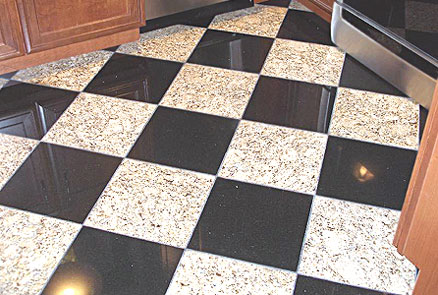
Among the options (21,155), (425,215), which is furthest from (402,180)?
(21,155)

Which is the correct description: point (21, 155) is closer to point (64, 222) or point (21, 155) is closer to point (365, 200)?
point (64, 222)

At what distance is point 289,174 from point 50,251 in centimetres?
76

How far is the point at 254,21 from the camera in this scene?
2781 mm

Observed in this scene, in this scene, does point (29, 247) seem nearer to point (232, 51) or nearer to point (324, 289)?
point (324, 289)

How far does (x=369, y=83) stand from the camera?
2350 mm

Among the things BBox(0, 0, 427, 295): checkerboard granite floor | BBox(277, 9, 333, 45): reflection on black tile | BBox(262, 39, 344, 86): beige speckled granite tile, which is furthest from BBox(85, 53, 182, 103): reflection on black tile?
BBox(277, 9, 333, 45): reflection on black tile

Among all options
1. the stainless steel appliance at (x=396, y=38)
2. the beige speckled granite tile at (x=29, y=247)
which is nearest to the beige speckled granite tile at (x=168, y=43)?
the stainless steel appliance at (x=396, y=38)

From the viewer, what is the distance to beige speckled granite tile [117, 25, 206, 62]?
251 cm

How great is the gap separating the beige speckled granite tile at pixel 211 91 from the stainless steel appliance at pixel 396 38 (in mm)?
444

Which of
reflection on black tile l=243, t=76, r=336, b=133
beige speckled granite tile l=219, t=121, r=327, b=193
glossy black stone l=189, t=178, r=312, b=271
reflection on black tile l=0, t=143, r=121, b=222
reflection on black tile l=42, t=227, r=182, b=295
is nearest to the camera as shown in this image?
reflection on black tile l=42, t=227, r=182, b=295

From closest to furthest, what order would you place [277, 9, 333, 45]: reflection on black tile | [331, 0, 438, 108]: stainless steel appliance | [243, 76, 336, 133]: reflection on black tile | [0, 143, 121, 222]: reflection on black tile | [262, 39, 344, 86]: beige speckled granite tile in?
1. [0, 143, 121, 222]: reflection on black tile
2. [331, 0, 438, 108]: stainless steel appliance
3. [243, 76, 336, 133]: reflection on black tile
4. [262, 39, 344, 86]: beige speckled granite tile
5. [277, 9, 333, 45]: reflection on black tile

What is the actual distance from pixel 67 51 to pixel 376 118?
126 centimetres

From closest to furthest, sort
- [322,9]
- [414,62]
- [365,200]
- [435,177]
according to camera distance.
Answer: [435,177], [365,200], [414,62], [322,9]

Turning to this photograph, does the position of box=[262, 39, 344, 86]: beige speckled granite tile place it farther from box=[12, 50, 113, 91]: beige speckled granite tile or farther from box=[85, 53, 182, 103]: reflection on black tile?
box=[12, 50, 113, 91]: beige speckled granite tile
